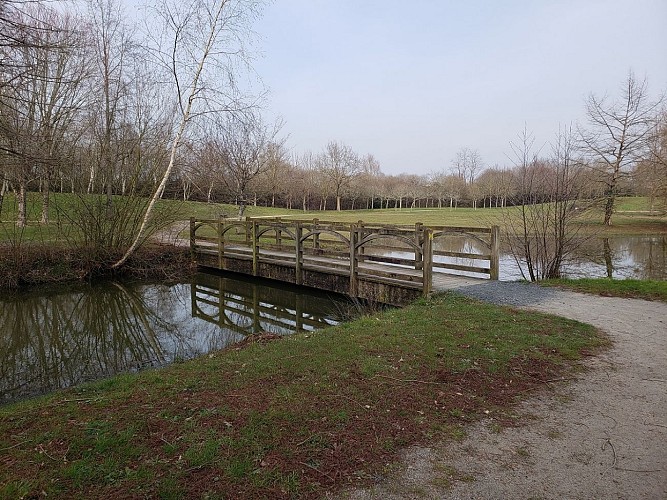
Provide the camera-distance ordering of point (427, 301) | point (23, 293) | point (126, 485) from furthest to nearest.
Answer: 1. point (23, 293)
2. point (427, 301)
3. point (126, 485)

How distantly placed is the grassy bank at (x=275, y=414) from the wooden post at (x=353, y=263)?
496 cm

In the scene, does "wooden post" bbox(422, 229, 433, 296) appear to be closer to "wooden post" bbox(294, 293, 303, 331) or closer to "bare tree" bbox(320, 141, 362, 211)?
"wooden post" bbox(294, 293, 303, 331)

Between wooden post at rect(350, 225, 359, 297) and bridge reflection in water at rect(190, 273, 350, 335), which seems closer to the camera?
bridge reflection in water at rect(190, 273, 350, 335)

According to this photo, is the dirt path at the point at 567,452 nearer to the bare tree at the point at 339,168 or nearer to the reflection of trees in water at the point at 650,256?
the reflection of trees in water at the point at 650,256

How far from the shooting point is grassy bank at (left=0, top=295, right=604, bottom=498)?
111 inches

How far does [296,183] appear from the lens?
57844 millimetres

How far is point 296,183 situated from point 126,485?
56.3m

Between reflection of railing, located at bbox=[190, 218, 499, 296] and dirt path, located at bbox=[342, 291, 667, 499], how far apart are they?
16.8 feet

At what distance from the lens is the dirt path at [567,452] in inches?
107

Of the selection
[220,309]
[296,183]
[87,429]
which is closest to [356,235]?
[220,309]

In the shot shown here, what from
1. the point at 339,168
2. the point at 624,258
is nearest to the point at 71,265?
the point at 624,258

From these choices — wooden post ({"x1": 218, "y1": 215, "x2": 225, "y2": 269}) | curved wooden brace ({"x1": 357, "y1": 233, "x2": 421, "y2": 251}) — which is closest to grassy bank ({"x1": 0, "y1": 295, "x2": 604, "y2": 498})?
curved wooden brace ({"x1": 357, "y1": 233, "x2": 421, "y2": 251})

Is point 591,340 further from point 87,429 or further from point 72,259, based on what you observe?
point 72,259

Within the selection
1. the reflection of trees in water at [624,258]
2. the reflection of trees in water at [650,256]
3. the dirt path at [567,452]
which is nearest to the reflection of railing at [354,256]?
the dirt path at [567,452]
